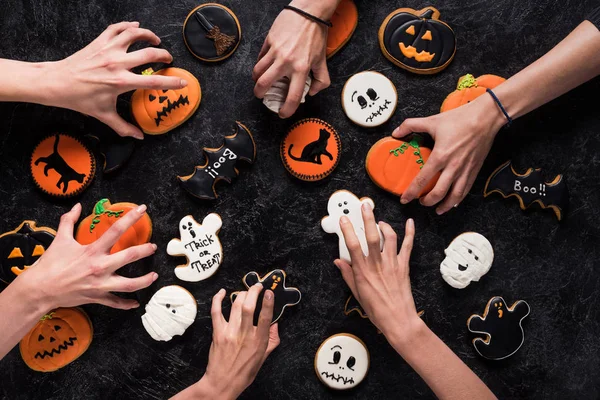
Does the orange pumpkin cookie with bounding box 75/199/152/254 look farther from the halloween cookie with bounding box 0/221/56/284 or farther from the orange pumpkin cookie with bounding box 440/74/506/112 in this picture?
the orange pumpkin cookie with bounding box 440/74/506/112

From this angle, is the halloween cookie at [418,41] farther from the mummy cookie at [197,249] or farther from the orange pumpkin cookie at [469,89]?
the mummy cookie at [197,249]

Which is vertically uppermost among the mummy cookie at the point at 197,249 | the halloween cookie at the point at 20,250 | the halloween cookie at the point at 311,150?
the halloween cookie at the point at 311,150

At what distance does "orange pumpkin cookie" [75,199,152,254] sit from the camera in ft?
5.37

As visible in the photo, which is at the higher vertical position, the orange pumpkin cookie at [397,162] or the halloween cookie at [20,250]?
the orange pumpkin cookie at [397,162]

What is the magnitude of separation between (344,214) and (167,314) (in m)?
0.68

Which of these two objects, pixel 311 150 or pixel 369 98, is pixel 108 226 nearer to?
pixel 311 150

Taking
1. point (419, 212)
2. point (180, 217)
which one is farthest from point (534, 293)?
point (180, 217)

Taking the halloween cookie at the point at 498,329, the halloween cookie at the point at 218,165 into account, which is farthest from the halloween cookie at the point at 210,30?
the halloween cookie at the point at 498,329

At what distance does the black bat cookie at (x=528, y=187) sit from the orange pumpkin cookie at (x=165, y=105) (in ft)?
3.45

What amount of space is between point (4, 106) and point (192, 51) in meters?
0.66

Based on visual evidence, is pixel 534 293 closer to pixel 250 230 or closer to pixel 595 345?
pixel 595 345

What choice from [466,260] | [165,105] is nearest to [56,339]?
[165,105]

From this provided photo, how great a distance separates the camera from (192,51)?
168 centimetres

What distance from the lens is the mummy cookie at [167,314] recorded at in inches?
65.2
